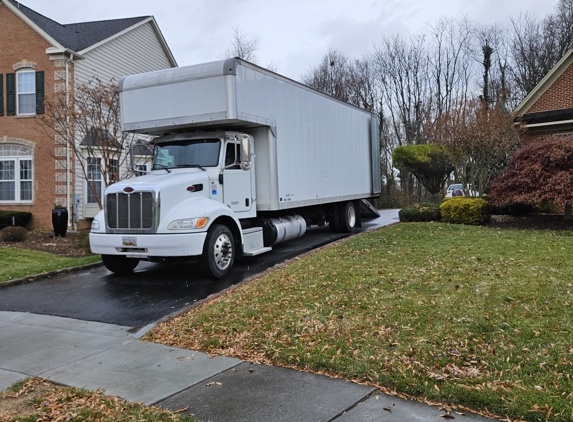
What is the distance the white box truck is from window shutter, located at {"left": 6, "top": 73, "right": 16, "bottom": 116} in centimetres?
1117

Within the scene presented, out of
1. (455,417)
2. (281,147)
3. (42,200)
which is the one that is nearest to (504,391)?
(455,417)

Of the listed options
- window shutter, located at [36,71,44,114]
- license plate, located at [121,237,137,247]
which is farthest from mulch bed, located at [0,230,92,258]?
window shutter, located at [36,71,44,114]

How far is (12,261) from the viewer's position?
1165cm

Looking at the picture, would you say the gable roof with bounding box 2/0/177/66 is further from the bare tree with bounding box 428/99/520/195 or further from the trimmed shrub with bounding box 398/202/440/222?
the bare tree with bounding box 428/99/520/195

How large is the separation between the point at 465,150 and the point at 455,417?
1569cm

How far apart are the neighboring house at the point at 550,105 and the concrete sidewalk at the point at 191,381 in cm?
1652

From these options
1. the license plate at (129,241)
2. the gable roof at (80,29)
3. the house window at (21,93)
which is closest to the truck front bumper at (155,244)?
the license plate at (129,241)

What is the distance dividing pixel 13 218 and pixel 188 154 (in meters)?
11.4

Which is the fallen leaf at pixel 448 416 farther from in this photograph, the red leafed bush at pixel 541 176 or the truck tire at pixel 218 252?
the red leafed bush at pixel 541 176

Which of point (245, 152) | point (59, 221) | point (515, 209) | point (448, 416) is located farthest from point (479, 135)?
point (448, 416)

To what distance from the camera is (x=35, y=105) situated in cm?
1892

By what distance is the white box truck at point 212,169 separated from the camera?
8.74m

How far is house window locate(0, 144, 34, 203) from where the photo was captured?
1920 cm

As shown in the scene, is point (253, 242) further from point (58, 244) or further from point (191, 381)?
point (58, 244)
